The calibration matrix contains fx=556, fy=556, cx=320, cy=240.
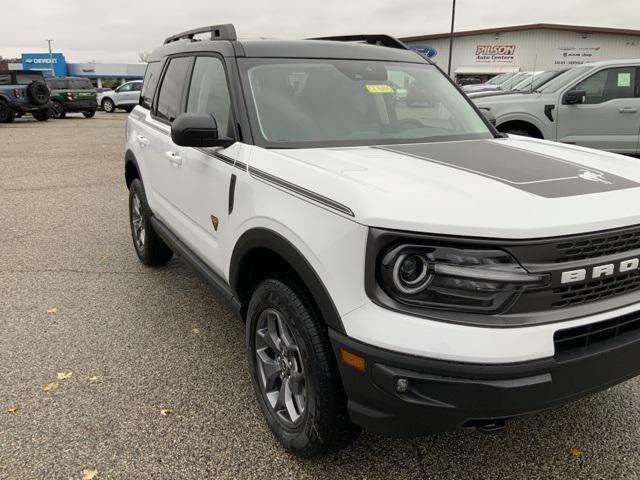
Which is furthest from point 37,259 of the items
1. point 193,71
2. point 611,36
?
point 611,36

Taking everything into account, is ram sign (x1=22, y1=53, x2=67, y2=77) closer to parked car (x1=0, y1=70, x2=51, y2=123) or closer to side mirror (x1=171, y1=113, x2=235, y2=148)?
parked car (x1=0, y1=70, x2=51, y2=123)

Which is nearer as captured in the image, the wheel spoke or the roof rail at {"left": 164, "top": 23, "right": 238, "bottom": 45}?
the wheel spoke

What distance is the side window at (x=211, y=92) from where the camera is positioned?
10.3 ft

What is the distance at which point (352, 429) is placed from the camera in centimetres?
231

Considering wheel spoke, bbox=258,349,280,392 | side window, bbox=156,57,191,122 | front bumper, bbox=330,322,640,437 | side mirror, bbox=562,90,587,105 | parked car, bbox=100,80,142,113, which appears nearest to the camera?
front bumper, bbox=330,322,640,437

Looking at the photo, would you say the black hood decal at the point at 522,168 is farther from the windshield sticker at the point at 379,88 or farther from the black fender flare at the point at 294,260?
the black fender flare at the point at 294,260

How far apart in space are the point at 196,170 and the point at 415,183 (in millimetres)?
1637

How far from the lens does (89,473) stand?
2465 mm

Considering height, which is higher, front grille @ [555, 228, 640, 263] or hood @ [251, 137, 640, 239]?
hood @ [251, 137, 640, 239]

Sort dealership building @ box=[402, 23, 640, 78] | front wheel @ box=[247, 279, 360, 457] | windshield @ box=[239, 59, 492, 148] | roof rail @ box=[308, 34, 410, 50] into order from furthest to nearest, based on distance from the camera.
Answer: dealership building @ box=[402, 23, 640, 78] < roof rail @ box=[308, 34, 410, 50] < windshield @ box=[239, 59, 492, 148] < front wheel @ box=[247, 279, 360, 457]

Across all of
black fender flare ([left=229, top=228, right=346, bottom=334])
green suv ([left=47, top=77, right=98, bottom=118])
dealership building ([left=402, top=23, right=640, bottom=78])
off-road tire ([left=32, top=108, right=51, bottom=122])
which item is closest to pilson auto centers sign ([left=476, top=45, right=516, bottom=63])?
dealership building ([left=402, top=23, right=640, bottom=78])

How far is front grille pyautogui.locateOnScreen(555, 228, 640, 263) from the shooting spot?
6.22 feet

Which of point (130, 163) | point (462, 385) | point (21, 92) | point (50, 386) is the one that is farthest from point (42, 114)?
point (462, 385)

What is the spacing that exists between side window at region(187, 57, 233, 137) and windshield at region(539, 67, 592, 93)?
6.95 metres
